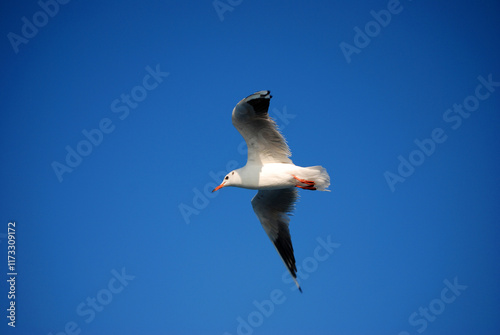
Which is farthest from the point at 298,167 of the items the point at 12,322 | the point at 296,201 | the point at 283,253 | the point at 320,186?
the point at 12,322

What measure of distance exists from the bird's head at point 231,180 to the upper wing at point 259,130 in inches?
14.4

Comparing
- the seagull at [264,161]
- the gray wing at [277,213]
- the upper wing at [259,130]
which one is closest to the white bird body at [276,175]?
the seagull at [264,161]

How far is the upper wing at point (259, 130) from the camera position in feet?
24.5

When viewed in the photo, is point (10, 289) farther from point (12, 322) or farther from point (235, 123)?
point (235, 123)

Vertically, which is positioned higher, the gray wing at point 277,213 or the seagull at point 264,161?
the seagull at point 264,161

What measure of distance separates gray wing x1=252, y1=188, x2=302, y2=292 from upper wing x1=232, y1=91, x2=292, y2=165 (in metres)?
0.94

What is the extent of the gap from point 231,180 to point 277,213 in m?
1.34

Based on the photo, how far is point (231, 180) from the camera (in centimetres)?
823

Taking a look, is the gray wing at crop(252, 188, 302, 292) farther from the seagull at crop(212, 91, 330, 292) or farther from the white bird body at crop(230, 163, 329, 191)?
the white bird body at crop(230, 163, 329, 191)

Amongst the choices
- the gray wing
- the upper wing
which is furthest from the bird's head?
the gray wing

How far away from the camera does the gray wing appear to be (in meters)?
8.95

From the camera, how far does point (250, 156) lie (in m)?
8.21

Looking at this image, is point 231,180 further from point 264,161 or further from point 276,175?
point 276,175

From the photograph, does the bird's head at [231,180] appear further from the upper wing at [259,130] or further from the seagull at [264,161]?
the upper wing at [259,130]
